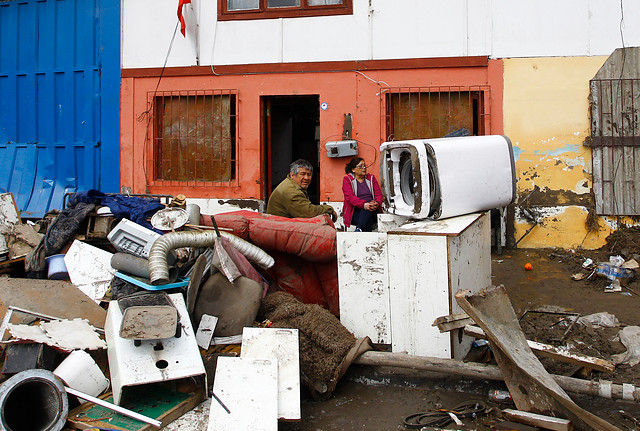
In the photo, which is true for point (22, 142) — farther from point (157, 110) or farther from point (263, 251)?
point (263, 251)

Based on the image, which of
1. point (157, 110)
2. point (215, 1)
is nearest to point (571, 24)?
point (215, 1)

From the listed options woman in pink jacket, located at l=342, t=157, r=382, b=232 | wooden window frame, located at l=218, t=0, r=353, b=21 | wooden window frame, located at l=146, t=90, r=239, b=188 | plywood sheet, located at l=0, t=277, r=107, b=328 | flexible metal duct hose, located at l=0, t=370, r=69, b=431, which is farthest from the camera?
wooden window frame, located at l=146, t=90, r=239, b=188

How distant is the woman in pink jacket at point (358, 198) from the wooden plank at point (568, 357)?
282 centimetres

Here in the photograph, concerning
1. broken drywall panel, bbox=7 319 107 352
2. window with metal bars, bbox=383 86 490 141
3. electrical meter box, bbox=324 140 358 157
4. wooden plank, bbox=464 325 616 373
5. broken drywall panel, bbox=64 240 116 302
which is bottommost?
wooden plank, bbox=464 325 616 373

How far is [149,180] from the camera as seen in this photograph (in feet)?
26.9

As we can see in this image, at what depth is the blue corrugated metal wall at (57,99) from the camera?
8266 mm

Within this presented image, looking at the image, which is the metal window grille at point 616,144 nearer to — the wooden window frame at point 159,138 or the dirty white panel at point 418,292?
the dirty white panel at point 418,292

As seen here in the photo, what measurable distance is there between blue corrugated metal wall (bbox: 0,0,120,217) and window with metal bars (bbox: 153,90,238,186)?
0.68 m

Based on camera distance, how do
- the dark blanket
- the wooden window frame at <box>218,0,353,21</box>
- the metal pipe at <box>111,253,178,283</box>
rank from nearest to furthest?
the metal pipe at <box>111,253,178,283</box>
the dark blanket
the wooden window frame at <box>218,0,353,21</box>

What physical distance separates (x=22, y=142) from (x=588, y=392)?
340 inches

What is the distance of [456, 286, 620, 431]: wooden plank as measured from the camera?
9.37 ft

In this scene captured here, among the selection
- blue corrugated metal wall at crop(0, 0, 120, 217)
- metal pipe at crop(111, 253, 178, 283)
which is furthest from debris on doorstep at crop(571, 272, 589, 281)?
blue corrugated metal wall at crop(0, 0, 120, 217)

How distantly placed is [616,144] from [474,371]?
201 inches

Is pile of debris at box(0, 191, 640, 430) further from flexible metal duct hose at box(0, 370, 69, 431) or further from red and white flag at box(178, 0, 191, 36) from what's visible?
red and white flag at box(178, 0, 191, 36)
